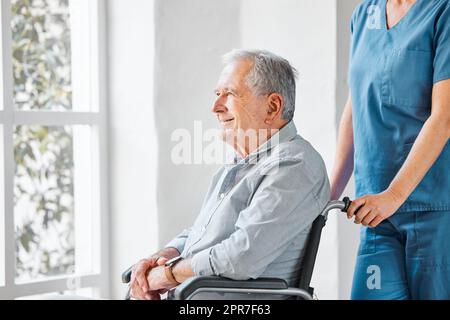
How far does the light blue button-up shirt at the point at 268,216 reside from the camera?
1801 millimetres

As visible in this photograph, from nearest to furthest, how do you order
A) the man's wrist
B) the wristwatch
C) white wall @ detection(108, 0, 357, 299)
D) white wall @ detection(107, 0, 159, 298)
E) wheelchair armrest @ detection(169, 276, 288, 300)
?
wheelchair armrest @ detection(169, 276, 288, 300) < the wristwatch < the man's wrist < white wall @ detection(108, 0, 357, 299) < white wall @ detection(107, 0, 159, 298)

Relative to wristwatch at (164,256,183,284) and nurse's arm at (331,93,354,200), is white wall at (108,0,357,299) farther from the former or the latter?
wristwatch at (164,256,183,284)

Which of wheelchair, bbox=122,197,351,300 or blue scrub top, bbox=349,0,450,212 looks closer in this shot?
wheelchair, bbox=122,197,351,300

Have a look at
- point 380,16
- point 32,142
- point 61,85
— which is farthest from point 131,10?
point 380,16

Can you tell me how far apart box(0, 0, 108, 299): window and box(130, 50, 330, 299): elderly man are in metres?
1.06

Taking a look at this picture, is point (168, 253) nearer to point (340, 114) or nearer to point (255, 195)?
point (255, 195)

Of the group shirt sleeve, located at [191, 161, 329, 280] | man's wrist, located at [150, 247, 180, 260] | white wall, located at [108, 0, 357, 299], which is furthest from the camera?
white wall, located at [108, 0, 357, 299]

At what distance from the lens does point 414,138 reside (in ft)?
6.13

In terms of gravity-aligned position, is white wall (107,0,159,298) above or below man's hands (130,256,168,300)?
above


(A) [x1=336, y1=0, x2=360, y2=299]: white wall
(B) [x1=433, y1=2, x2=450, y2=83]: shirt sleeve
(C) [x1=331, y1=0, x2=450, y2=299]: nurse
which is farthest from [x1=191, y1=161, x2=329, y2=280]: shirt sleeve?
(A) [x1=336, y1=0, x2=360, y2=299]: white wall

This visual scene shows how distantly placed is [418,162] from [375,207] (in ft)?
0.51

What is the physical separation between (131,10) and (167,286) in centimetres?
146

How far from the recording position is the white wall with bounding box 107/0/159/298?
2.96 meters

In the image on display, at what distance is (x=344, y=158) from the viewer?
2.13 meters
